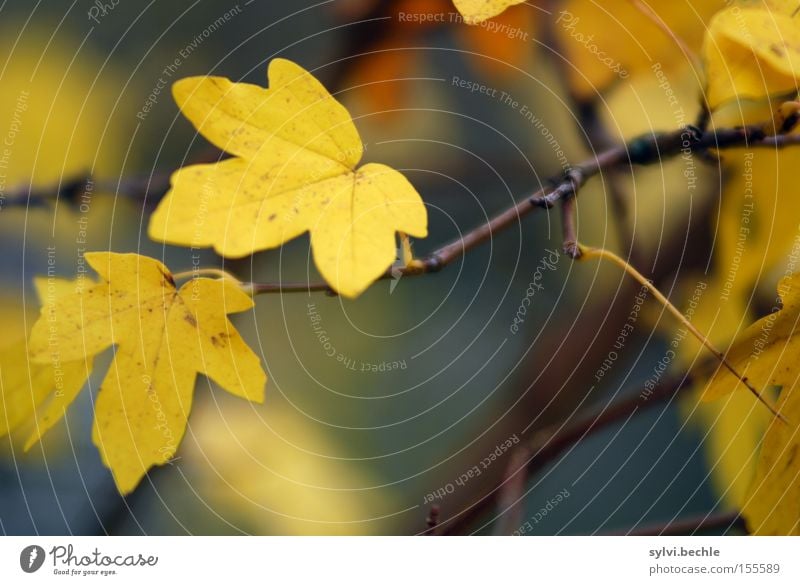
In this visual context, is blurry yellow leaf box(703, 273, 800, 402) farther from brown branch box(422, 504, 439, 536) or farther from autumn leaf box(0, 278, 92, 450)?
autumn leaf box(0, 278, 92, 450)

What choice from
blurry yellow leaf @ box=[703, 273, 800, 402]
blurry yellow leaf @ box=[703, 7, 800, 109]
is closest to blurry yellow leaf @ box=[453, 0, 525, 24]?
blurry yellow leaf @ box=[703, 7, 800, 109]

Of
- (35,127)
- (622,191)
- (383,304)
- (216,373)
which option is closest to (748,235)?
(622,191)

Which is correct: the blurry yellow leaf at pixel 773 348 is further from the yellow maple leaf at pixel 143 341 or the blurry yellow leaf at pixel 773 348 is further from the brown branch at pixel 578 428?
the yellow maple leaf at pixel 143 341

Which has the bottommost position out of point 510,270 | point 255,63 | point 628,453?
point 628,453

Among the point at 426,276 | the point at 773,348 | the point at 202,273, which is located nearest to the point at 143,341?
the point at 202,273

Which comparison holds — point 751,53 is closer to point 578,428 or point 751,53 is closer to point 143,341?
point 578,428

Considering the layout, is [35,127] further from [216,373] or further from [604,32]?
[604,32]
